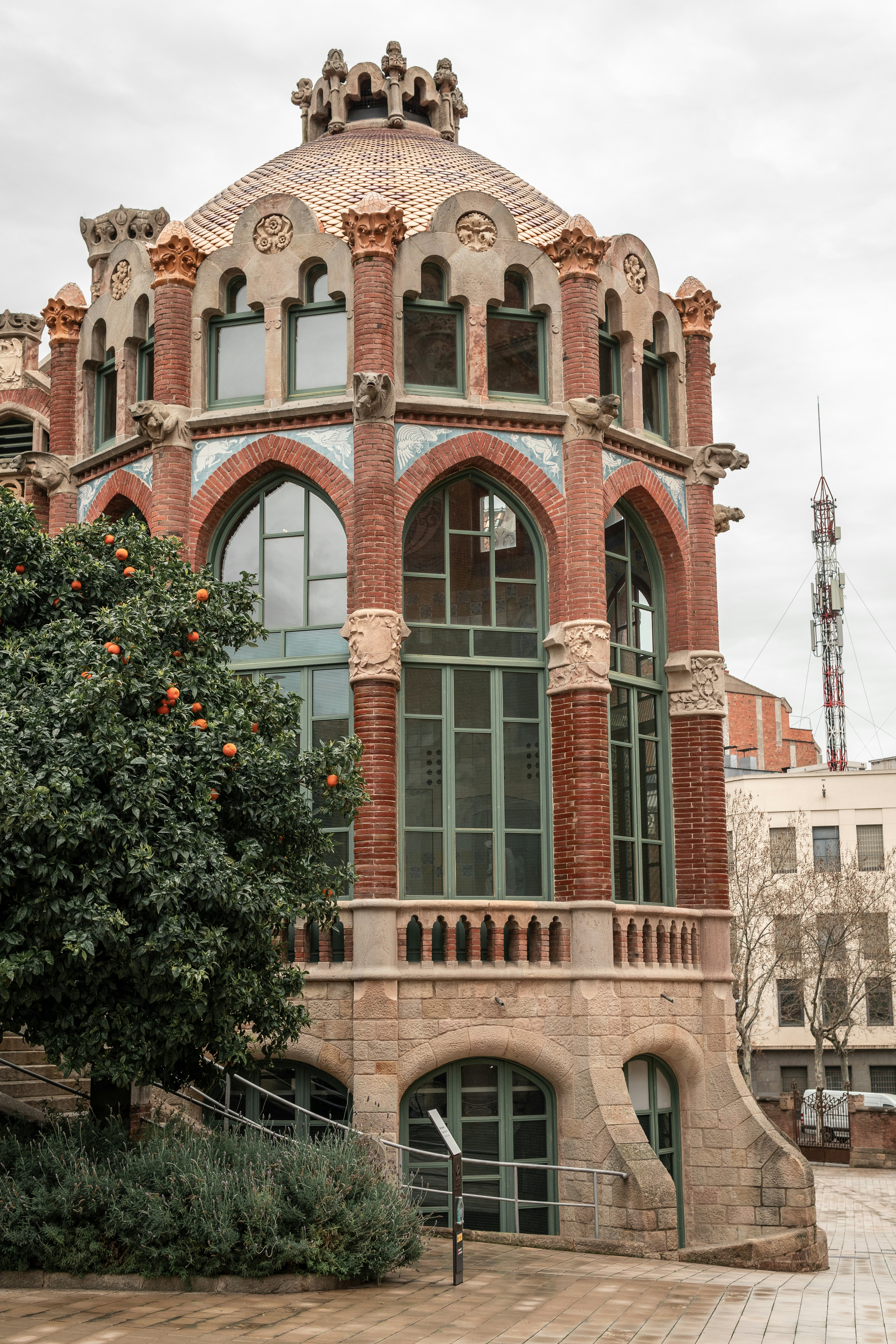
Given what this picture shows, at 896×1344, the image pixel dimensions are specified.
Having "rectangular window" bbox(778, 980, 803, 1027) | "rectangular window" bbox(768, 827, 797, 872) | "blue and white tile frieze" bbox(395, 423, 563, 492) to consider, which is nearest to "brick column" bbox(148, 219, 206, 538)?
"blue and white tile frieze" bbox(395, 423, 563, 492)

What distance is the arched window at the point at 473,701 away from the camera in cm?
1828

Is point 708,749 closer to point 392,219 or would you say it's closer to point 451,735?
point 451,735

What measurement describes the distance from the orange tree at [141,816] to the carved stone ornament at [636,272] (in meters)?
8.93

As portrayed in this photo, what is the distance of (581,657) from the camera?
18469 mm

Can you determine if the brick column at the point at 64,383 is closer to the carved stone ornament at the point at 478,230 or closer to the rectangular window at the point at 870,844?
the carved stone ornament at the point at 478,230

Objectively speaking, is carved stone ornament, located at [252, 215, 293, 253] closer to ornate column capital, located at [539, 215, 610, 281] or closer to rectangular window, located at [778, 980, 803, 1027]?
ornate column capital, located at [539, 215, 610, 281]

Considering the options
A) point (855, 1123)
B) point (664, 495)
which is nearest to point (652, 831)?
point (664, 495)

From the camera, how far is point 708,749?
20328 mm

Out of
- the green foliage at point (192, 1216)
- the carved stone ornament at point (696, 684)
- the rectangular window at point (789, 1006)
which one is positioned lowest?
the rectangular window at point (789, 1006)

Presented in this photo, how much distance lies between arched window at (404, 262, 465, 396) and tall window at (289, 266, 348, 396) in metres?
0.86

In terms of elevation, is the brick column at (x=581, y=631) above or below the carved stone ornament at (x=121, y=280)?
below

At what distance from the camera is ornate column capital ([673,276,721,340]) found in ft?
70.3

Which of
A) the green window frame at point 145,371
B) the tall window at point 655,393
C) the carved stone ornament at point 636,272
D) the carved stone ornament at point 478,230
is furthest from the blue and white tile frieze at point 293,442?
the carved stone ornament at point 636,272

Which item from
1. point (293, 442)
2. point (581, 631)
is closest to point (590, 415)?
point (581, 631)
